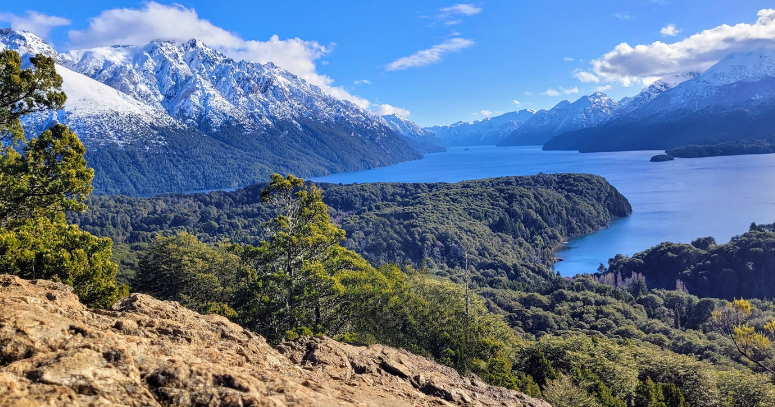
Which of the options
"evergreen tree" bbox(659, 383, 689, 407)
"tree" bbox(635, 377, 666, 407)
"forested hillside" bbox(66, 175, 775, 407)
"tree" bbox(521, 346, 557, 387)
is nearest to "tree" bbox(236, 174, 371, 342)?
"forested hillside" bbox(66, 175, 775, 407)

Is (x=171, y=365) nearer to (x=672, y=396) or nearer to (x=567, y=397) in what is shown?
(x=567, y=397)

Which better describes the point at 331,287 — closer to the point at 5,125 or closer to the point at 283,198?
the point at 283,198

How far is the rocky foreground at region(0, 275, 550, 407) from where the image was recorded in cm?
678

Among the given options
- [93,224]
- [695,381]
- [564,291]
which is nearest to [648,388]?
[695,381]

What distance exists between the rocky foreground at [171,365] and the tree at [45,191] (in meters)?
5.03

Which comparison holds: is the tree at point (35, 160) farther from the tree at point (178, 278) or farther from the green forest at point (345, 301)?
the tree at point (178, 278)

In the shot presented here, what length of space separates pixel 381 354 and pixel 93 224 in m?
195

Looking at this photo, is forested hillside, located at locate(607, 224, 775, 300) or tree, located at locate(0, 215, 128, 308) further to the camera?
forested hillside, located at locate(607, 224, 775, 300)

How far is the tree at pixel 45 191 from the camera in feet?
54.2

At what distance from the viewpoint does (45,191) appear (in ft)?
59.6

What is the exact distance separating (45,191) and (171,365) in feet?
49.6

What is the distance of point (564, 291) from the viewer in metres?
83.0

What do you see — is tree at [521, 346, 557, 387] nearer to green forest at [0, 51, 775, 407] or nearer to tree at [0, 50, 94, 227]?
green forest at [0, 51, 775, 407]

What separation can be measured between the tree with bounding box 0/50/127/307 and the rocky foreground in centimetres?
503
